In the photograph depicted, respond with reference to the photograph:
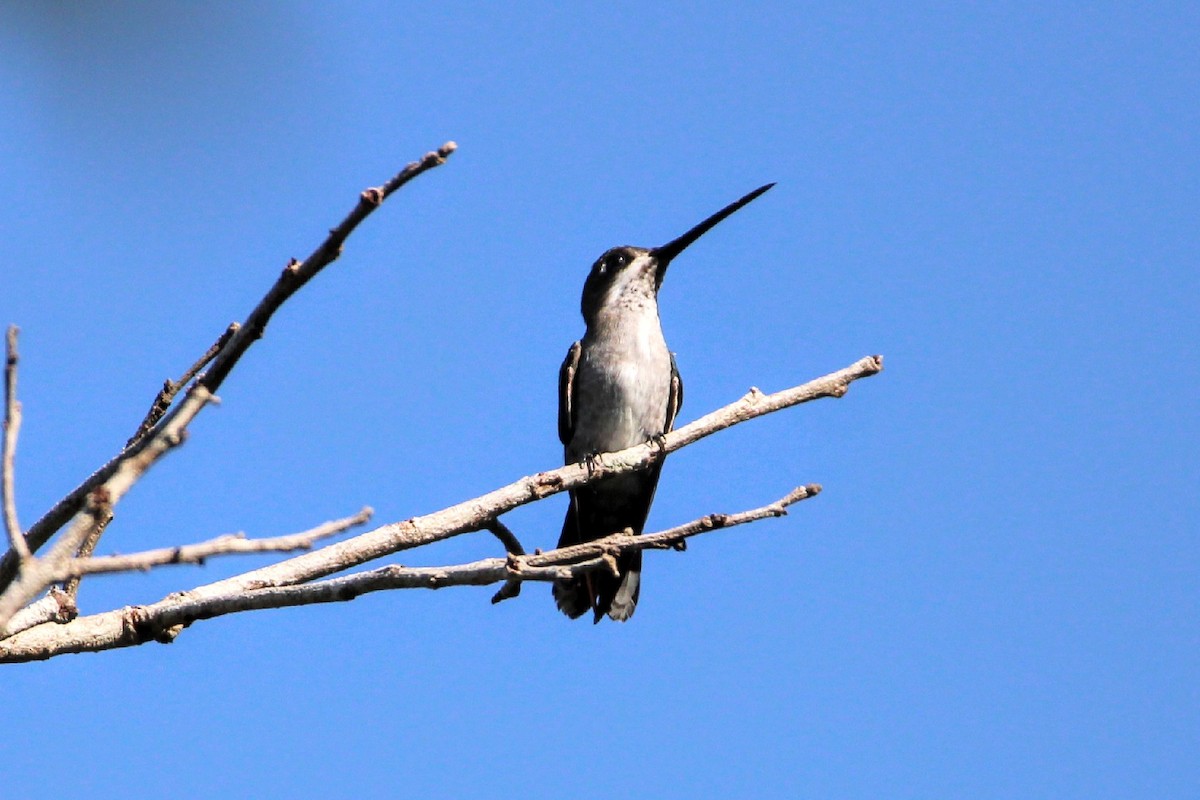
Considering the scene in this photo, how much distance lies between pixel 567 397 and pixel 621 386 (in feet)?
1.70

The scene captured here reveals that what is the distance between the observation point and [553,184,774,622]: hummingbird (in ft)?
30.0

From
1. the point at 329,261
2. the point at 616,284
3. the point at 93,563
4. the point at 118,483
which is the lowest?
the point at 93,563

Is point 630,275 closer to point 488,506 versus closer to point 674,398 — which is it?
point 674,398

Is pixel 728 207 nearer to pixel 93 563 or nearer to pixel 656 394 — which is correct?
pixel 656 394

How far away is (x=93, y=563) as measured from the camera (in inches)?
108

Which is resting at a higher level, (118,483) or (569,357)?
(569,357)

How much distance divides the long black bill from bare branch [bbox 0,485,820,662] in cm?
492

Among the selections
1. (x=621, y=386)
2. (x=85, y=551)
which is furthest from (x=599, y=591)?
(x=85, y=551)

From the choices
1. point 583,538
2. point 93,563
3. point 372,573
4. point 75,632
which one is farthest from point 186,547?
point 583,538

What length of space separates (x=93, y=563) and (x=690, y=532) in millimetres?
2042

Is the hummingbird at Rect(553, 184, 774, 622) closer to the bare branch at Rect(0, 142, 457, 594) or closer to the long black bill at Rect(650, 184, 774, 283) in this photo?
the long black bill at Rect(650, 184, 774, 283)

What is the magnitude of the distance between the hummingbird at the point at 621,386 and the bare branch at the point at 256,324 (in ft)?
17.8

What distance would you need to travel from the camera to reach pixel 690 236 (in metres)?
9.55

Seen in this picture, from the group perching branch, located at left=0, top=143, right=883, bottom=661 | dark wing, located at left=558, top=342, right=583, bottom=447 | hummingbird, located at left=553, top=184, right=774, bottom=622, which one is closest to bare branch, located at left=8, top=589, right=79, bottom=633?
perching branch, located at left=0, top=143, right=883, bottom=661
